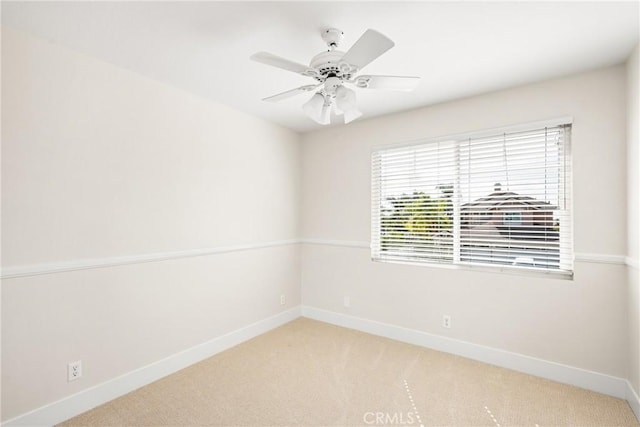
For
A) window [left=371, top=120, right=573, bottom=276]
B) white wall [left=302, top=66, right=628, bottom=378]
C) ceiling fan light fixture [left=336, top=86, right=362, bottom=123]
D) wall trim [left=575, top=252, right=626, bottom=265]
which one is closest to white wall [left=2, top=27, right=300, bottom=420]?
white wall [left=302, top=66, right=628, bottom=378]

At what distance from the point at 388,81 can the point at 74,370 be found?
9.11ft

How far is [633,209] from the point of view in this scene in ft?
6.98

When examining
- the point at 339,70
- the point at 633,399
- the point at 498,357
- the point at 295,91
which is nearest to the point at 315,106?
the point at 295,91

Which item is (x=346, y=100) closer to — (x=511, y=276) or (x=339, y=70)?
(x=339, y=70)

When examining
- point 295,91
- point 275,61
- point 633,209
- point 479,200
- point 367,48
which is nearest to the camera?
point 367,48

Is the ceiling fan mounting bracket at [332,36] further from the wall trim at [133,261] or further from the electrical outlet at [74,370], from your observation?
the electrical outlet at [74,370]

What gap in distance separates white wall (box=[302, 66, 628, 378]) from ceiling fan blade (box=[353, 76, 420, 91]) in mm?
962

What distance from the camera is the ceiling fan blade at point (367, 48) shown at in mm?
1413

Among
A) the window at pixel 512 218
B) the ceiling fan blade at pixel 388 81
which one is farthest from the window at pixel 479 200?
the ceiling fan blade at pixel 388 81

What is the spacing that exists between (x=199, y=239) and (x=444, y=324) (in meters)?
2.49

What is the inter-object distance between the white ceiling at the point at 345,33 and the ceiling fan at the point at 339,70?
0.22 metres

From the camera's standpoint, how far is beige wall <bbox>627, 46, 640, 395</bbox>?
2.05m

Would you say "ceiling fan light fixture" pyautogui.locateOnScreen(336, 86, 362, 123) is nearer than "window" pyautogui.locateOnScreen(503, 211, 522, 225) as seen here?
Yes

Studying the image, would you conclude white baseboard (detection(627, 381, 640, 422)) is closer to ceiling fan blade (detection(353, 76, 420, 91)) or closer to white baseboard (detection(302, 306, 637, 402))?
white baseboard (detection(302, 306, 637, 402))
